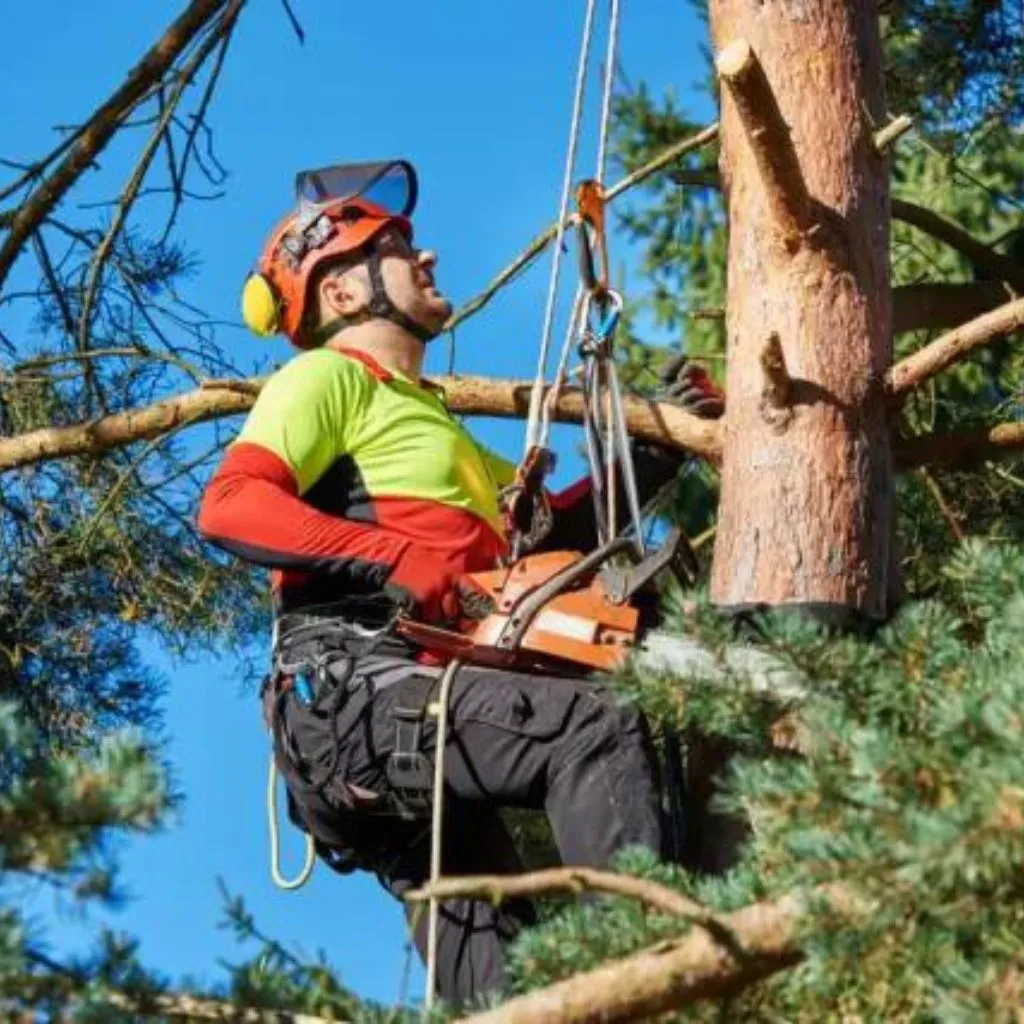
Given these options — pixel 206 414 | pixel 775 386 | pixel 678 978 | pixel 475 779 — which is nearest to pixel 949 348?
pixel 775 386

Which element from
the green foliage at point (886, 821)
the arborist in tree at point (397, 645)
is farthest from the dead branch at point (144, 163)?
the green foliage at point (886, 821)

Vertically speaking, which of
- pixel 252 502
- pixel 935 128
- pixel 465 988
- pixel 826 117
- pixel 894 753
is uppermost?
pixel 935 128

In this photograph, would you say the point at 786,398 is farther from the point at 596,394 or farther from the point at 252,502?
the point at 252,502

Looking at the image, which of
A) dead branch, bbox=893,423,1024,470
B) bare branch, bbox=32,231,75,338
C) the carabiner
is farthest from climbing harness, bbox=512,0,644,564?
bare branch, bbox=32,231,75,338

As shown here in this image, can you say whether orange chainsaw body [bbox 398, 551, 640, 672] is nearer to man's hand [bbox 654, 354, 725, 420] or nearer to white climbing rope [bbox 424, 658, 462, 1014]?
white climbing rope [bbox 424, 658, 462, 1014]

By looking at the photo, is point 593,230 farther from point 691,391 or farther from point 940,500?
point 940,500

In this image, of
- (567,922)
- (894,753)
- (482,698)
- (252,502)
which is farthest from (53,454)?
(894,753)

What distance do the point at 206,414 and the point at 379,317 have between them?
1.00m

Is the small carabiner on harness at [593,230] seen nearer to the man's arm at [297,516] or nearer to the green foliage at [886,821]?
the man's arm at [297,516]

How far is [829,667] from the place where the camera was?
2.97 m

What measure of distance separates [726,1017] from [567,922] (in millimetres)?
219

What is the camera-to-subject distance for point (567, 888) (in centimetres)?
282

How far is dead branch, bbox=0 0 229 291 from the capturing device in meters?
5.80

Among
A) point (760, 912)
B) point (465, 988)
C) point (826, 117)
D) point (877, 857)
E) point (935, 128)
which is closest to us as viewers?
point (877, 857)
